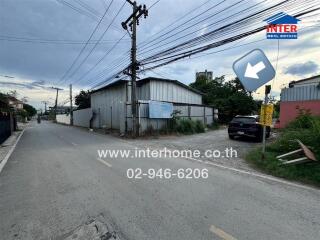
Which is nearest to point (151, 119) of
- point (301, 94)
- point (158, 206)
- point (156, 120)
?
point (156, 120)

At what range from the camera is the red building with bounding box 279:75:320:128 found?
1567 centimetres

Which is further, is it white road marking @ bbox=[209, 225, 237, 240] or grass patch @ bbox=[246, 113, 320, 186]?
grass patch @ bbox=[246, 113, 320, 186]

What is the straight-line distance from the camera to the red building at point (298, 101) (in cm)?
1567

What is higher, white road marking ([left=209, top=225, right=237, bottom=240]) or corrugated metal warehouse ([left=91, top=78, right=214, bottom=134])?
corrugated metal warehouse ([left=91, top=78, right=214, bottom=134])

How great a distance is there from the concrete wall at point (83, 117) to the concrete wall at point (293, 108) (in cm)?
2414

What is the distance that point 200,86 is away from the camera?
45.4m

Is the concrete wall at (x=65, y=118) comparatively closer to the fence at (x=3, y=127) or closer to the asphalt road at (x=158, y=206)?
the fence at (x=3, y=127)

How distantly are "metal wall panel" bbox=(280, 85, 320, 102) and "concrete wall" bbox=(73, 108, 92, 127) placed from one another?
24.4 m

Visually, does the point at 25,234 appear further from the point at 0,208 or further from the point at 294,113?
the point at 294,113

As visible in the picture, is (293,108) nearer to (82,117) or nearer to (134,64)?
(134,64)

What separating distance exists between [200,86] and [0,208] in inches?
1705

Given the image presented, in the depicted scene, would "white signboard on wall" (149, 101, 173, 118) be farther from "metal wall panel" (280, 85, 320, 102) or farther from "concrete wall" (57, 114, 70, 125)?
"concrete wall" (57, 114, 70, 125)

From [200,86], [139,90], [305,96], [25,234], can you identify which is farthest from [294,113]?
[200,86]

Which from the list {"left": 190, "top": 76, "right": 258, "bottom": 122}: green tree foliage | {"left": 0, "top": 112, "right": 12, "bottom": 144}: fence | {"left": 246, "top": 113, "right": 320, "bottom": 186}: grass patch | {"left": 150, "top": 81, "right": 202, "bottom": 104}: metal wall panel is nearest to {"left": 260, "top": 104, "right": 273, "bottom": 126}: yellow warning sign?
{"left": 246, "top": 113, "right": 320, "bottom": 186}: grass patch
